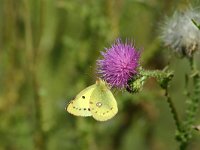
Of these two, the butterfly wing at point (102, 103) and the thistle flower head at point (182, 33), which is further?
the thistle flower head at point (182, 33)

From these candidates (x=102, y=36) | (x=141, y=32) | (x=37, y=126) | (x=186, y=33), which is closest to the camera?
(x=186, y=33)

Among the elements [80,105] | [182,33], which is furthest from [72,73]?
[80,105]

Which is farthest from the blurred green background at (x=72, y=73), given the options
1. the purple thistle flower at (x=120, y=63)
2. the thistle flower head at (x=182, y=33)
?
the purple thistle flower at (x=120, y=63)

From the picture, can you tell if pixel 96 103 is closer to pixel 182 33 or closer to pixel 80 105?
pixel 80 105

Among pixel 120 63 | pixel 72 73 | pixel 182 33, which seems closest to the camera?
pixel 120 63

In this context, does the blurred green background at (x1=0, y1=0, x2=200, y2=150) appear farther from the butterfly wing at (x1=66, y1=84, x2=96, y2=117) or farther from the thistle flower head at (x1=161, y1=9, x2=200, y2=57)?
the butterfly wing at (x1=66, y1=84, x2=96, y2=117)

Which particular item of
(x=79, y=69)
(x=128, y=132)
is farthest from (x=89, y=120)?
(x=128, y=132)

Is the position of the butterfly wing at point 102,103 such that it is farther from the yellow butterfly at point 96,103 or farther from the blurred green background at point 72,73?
the blurred green background at point 72,73

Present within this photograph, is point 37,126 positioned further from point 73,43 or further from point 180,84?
point 180,84
